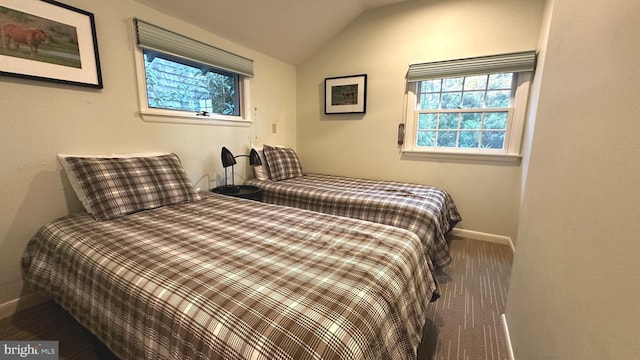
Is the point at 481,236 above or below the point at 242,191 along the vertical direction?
below

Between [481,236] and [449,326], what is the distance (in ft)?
5.39

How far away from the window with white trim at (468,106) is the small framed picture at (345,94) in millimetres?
566

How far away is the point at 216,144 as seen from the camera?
2.70 metres

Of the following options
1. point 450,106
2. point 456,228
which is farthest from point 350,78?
point 456,228

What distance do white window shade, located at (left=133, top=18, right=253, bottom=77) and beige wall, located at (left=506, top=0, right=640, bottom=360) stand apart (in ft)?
8.23

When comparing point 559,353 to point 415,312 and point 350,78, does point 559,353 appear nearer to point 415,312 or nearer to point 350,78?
point 415,312

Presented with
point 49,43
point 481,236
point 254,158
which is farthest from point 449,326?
point 49,43

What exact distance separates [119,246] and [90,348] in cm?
68

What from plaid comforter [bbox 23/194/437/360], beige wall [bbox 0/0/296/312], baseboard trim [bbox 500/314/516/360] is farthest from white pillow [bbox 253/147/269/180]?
baseboard trim [bbox 500/314/516/360]

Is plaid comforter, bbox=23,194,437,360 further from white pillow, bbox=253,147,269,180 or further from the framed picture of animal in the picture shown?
white pillow, bbox=253,147,269,180

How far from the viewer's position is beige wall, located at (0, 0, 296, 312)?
1.51m

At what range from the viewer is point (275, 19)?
262 centimetres

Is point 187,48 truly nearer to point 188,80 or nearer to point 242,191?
point 188,80

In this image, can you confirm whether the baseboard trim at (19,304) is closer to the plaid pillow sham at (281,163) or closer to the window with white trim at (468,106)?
the plaid pillow sham at (281,163)
